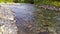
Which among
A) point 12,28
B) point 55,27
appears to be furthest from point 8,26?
point 55,27

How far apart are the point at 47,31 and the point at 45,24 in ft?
1.14

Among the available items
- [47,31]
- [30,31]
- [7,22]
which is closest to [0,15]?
[7,22]

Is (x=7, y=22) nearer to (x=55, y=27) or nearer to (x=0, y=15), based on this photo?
(x=0, y=15)

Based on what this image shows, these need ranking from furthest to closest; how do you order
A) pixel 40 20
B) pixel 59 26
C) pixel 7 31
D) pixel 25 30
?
pixel 40 20 < pixel 59 26 < pixel 25 30 < pixel 7 31

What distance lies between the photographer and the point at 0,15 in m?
3.56

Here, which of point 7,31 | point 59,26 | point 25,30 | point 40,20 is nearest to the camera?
point 7,31

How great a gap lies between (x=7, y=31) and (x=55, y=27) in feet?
3.08

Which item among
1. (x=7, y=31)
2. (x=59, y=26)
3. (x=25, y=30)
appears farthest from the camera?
(x=59, y=26)

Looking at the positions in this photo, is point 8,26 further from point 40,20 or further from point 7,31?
point 40,20

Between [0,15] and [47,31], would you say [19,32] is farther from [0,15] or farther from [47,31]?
[0,15]

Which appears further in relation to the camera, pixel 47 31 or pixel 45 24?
pixel 45 24

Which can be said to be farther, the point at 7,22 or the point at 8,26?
the point at 7,22

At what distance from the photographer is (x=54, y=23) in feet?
11.0

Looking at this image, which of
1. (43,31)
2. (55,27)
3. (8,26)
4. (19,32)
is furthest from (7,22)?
(55,27)
